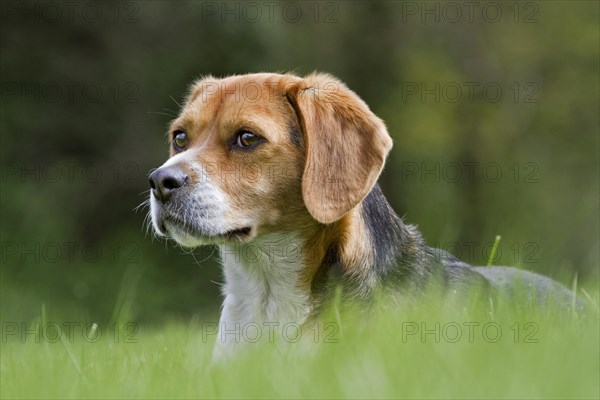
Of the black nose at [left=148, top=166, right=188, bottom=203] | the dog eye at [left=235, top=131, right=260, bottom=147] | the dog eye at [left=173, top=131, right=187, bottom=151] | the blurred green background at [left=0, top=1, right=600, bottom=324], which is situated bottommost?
the blurred green background at [left=0, top=1, right=600, bottom=324]

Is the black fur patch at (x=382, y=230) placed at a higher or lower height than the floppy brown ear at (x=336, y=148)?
lower

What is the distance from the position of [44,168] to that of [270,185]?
29.4ft

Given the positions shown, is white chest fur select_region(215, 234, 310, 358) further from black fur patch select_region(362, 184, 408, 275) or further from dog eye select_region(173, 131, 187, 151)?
dog eye select_region(173, 131, 187, 151)

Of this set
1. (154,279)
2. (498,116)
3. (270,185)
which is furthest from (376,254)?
(498,116)

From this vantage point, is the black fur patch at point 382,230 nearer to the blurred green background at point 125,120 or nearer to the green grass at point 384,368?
the green grass at point 384,368

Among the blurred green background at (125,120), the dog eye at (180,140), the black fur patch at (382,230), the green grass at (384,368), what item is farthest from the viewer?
the blurred green background at (125,120)

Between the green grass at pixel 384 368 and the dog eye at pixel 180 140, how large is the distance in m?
1.48

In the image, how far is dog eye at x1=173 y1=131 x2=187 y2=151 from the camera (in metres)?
5.25

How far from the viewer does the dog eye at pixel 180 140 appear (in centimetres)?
525

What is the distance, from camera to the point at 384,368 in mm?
2975

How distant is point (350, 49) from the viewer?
15.7 metres

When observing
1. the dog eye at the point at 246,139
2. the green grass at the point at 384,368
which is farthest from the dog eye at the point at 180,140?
the green grass at the point at 384,368

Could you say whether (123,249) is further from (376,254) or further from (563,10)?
(563,10)

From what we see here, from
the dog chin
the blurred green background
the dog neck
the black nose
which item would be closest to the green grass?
the dog neck
